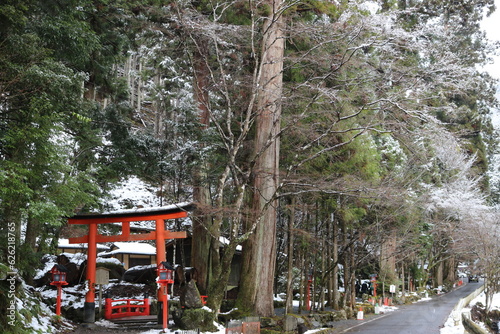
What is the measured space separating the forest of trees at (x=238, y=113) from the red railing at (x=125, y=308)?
2.49m

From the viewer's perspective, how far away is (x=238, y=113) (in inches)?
631

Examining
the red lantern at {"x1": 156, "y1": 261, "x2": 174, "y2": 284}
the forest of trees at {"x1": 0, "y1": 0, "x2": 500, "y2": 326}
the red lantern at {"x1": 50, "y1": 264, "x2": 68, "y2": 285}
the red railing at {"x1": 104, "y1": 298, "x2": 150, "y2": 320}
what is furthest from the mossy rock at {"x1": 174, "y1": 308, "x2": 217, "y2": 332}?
the red railing at {"x1": 104, "y1": 298, "x2": 150, "y2": 320}

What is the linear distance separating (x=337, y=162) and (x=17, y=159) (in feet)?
34.7

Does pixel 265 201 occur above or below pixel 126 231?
above

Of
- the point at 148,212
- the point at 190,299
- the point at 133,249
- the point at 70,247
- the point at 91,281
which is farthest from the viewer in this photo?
A: the point at 133,249

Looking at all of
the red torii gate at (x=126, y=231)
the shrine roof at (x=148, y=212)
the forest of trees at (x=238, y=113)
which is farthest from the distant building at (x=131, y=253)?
the shrine roof at (x=148, y=212)

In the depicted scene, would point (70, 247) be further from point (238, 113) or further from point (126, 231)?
point (238, 113)

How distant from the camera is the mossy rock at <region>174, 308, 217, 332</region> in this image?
11492 millimetres

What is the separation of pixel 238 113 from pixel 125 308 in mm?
7999

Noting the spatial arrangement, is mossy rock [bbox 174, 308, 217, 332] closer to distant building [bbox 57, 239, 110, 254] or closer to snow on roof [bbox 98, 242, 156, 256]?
snow on roof [bbox 98, 242, 156, 256]

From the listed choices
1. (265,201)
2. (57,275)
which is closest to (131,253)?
(57,275)

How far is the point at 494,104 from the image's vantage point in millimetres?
38781

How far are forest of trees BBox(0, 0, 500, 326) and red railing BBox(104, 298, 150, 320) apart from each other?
249cm

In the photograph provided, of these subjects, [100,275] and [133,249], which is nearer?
[100,275]
